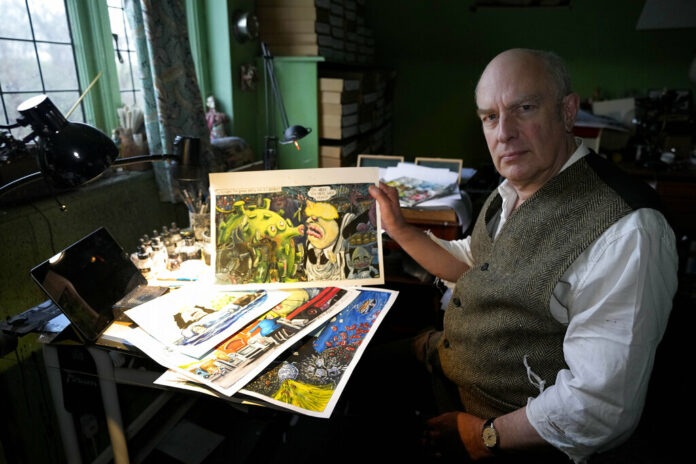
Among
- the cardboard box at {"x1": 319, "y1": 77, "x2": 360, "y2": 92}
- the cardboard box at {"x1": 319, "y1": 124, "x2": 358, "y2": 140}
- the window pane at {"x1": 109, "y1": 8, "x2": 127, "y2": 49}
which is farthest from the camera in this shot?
the cardboard box at {"x1": 319, "y1": 124, "x2": 358, "y2": 140}

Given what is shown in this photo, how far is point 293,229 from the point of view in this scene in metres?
1.21

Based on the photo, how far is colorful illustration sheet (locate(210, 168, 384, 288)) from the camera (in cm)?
119

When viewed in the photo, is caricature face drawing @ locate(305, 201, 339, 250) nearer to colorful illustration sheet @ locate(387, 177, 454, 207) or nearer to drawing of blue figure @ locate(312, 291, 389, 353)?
drawing of blue figure @ locate(312, 291, 389, 353)

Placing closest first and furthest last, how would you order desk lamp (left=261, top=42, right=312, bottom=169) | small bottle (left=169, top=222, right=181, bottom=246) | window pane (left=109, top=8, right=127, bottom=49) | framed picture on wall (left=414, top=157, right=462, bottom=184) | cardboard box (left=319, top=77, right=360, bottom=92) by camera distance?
small bottle (left=169, top=222, right=181, bottom=246)
desk lamp (left=261, top=42, right=312, bottom=169)
window pane (left=109, top=8, right=127, bottom=49)
framed picture on wall (left=414, top=157, right=462, bottom=184)
cardboard box (left=319, top=77, right=360, bottom=92)

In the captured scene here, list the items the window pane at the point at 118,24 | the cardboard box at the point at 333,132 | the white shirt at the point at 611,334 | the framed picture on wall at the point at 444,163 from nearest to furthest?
the white shirt at the point at 611,334 → the window pane at the point at 118,24 → the framed picture on wall at the point at 444,163 → the cardboard box at the point at 333,132

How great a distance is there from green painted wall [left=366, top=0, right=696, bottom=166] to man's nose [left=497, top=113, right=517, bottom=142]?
11.2 ft

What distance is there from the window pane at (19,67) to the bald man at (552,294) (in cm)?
147

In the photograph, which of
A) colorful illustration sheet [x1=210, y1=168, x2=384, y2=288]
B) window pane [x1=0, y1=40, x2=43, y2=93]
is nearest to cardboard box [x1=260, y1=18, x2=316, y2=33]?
window pane [x1=0, y1=40, x2=43, y2=93]

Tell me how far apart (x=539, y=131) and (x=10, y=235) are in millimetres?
1380

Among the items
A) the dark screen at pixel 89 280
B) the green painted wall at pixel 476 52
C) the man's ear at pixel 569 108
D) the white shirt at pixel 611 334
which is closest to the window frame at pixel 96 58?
the dark screen at pixel 89 280

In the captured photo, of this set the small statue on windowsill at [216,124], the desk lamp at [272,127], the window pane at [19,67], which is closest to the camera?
the window pane at [19,67]

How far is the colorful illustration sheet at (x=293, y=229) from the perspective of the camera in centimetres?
119

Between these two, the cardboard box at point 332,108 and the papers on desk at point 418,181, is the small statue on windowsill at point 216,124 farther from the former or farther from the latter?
the papers on desk at point 418,181

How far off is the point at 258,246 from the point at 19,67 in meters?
1.06
